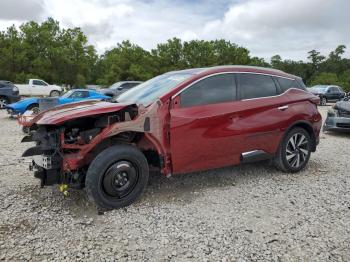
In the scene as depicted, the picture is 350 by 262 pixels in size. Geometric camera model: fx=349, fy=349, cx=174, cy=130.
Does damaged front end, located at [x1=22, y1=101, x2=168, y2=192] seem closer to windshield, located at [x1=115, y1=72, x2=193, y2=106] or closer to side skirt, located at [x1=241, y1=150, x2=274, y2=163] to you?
windshield, located at [x1=115, y1=72, x2=193, y2=106]

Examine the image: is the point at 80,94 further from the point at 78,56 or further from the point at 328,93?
the point at 78,56

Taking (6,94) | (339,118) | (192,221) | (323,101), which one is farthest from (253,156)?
(323,101)

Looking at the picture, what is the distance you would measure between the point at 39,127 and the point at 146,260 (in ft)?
6.73

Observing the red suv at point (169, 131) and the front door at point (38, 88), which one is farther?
the front door at point (38, 88)

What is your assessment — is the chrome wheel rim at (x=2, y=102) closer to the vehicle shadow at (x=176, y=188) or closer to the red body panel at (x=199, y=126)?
the vehicle shadow at (x=176, y=188)

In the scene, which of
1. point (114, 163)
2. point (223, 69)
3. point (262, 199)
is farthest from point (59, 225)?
point (223, 69)

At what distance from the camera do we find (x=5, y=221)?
12.7 feet

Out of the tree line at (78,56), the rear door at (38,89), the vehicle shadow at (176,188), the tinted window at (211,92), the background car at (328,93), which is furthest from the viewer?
the tree line at (78,56)

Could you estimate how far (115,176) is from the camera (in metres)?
4.07

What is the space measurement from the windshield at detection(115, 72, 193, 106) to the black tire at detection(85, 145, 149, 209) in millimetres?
741

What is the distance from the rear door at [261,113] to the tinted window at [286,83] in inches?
3.3

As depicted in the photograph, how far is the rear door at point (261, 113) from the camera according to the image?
5027mm

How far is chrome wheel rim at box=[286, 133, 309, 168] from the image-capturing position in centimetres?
566

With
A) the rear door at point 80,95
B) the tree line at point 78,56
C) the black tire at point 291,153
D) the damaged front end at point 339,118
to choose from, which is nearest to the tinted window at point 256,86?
the black tire at point 291,153
